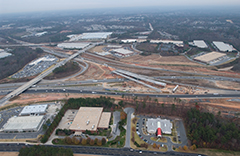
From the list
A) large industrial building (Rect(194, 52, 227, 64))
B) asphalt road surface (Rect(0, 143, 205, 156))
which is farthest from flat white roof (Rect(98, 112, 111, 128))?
large industrial building (Rect(194, 52, 227, 64))

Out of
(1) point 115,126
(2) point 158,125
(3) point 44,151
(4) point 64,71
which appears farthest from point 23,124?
(4) point 64,71

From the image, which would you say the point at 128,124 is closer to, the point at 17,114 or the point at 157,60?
the point at 17,114

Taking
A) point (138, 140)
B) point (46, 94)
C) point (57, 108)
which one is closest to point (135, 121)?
point (138, 140)

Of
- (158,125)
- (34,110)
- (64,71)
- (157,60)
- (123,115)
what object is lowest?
(158,125)

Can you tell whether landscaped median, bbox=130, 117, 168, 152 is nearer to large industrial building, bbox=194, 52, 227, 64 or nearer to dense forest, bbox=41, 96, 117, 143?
dense forest, bbox=41, 96, 117, 143

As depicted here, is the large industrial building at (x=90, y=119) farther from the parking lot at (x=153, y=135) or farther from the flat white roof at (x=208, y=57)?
the flat white roof at (x=208, y=57)

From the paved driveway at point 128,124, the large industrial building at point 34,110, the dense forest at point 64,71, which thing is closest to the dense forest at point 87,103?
the paved driveway at point 128,124

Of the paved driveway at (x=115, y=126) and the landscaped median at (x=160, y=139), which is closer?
the landscaped median at (x=160, y=139)
